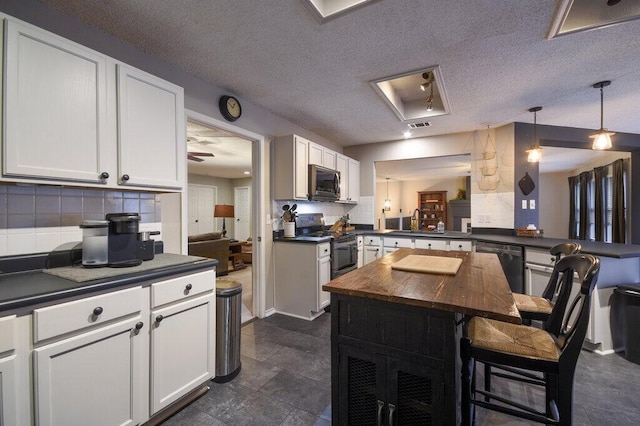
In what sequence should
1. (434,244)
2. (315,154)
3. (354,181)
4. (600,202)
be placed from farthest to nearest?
1. (600,202)
2. (354,181)
3. (434,244)
4. (315,154)

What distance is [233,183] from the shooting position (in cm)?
902

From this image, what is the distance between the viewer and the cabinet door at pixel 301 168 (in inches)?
128

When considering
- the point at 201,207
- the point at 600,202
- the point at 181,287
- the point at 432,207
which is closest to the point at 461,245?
the point at 181,287

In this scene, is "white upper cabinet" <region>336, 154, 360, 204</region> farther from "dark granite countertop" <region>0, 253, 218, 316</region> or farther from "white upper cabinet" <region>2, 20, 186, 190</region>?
"dark granite countertop" <region>0, 253, 218, 316</region>

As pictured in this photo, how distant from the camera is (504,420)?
1.62 metres

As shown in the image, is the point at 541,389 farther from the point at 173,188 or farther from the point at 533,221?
the point at 173,188

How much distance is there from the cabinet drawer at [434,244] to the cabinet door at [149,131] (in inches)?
131

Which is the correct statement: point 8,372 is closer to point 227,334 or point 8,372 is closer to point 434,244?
point 227,334

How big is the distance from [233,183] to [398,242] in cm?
649

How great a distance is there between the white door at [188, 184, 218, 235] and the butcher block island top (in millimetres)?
7326

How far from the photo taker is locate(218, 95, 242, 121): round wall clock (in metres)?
2.62

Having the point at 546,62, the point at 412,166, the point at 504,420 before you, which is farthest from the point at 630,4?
the point at 412,166

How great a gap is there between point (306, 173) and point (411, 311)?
8.33 ft

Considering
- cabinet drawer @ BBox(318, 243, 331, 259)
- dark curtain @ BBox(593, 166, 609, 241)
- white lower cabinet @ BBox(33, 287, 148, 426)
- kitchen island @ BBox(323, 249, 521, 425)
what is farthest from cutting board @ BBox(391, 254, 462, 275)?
dark curtain @ BBox(593, 166, 609, 241)
